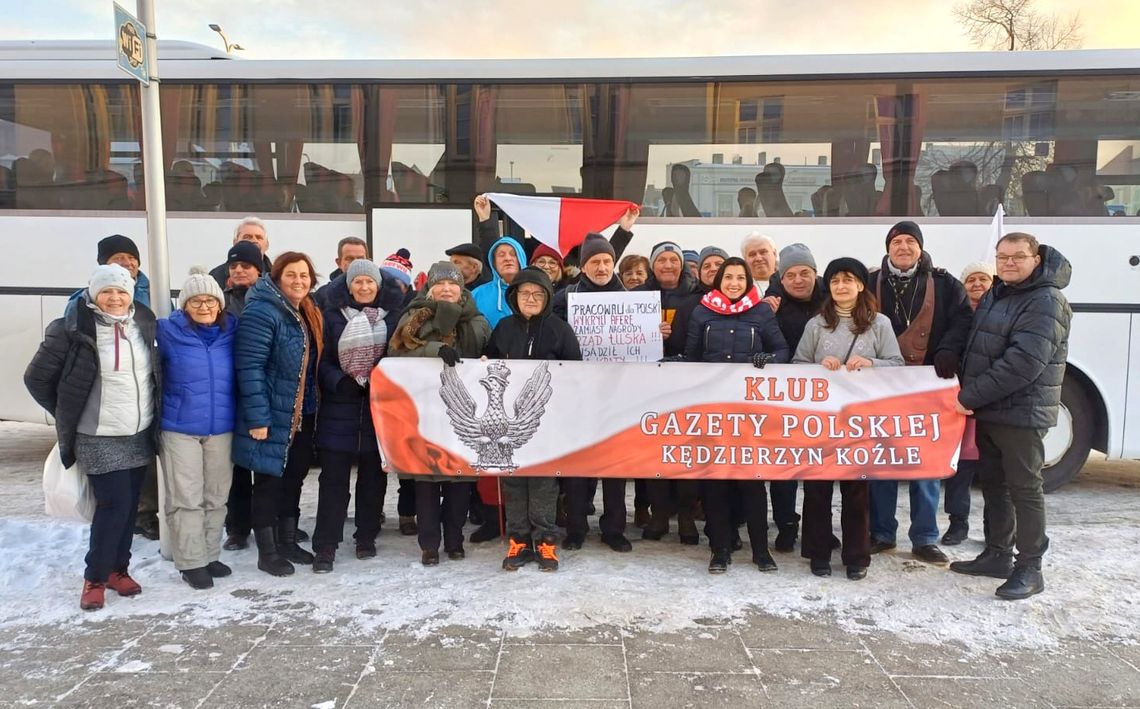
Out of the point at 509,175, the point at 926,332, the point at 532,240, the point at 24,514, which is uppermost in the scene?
the point at 509,175

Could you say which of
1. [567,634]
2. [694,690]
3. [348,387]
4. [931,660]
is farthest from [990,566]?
[348,387]

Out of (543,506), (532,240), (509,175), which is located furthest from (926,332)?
(509,175)

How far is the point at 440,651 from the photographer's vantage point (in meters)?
3.40

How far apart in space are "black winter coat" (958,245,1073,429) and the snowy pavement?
1099mm

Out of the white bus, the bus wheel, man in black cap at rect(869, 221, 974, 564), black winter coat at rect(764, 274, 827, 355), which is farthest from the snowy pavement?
the white bus

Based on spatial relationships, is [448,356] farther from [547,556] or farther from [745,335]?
[745,335]

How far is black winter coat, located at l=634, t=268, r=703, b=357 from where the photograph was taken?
4980 millimetres

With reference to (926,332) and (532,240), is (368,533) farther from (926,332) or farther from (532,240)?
(926,332)

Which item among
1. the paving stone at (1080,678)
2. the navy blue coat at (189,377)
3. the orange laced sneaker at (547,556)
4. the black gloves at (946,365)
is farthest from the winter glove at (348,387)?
the paving stone at (1080,678)

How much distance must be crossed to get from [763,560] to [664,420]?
3.50ft

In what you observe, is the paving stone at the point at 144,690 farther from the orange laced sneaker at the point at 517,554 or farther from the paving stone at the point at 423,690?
the orange laced sneaker at the point at 517,554

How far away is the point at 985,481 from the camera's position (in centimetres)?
449

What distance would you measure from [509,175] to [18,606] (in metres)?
4.97

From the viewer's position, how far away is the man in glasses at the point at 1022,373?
3.97 meters
